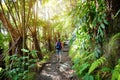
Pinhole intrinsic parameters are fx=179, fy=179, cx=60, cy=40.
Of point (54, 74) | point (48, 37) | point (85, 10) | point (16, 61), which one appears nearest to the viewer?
point (85, 10)

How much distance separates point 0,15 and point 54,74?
3.73m

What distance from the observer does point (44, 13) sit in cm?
2006

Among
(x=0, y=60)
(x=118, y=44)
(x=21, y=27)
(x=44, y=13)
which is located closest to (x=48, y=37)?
(x=44, y=13)

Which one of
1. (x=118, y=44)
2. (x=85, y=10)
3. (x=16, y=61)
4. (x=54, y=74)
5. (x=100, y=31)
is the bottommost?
(x=54, y=74)

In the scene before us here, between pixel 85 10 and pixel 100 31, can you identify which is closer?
pixel 100 31

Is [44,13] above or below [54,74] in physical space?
above

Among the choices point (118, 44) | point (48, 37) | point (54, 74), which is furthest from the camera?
point (48, 37)

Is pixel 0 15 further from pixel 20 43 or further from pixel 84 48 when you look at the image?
pixel 84 48

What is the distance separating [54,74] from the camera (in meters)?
8.20

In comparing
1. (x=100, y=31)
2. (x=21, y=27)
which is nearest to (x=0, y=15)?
(x=21, y=27)

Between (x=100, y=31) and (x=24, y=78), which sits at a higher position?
(x=100, y=31)

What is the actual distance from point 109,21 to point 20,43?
4798mm

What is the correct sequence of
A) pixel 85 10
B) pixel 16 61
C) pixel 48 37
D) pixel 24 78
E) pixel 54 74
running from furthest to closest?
pixel 48 37
pixel 54 74
pixel 16 61
pixel 24 78
pixel 85 10

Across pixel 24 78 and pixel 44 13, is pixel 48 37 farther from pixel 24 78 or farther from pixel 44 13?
pixel 24 78
